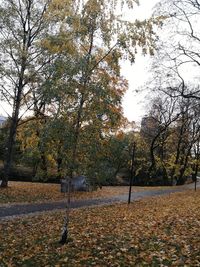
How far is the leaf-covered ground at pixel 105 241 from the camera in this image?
803 cm

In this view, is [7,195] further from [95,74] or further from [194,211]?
[95,74]

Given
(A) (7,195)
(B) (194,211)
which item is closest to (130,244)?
(B) (194,211)

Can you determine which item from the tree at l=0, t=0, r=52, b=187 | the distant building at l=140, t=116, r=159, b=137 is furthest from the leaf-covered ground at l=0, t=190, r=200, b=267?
the distant building at l=140, t=116, r=159, b=137

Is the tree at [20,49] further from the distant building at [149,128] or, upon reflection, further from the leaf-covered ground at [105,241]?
the distant building at [149,128]

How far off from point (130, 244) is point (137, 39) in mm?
5804

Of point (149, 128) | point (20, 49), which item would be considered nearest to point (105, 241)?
point (20, 49)

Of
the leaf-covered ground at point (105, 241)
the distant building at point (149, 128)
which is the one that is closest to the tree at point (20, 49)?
the leaf-covered ground at point (105, 241)

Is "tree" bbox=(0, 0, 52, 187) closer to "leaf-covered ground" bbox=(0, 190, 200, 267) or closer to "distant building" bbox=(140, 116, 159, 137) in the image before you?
"leaf-covered ground" bbox=(0, 190, 200, 267)

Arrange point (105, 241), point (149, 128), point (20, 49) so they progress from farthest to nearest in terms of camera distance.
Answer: point (149, 128) < point (20, 49) < point (105, 241)

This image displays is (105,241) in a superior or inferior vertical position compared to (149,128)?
inferior

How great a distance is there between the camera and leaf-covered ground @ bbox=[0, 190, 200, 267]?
316 inches

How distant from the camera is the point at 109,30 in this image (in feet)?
33.1

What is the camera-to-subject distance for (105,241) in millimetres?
9750

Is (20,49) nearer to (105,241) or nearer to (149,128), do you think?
(105,241)
